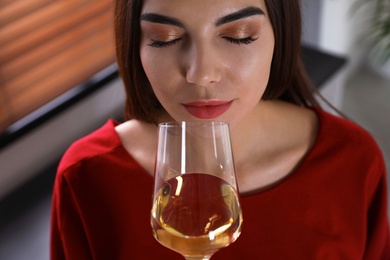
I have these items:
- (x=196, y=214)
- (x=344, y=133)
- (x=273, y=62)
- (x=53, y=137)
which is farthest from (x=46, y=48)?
(x=196, y=214)

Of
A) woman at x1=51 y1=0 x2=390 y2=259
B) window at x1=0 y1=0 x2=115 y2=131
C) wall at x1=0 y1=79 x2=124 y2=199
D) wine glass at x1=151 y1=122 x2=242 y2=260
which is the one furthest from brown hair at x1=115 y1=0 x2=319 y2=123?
wall at x1=0 y1=79 x2=124 y2=199

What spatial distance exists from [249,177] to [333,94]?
1.28m

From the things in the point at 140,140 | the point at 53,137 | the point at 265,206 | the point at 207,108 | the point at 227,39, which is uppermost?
the point at 227,39

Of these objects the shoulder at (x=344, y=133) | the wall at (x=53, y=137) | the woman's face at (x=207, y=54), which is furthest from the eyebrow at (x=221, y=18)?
the wall at (x=53, y=137)

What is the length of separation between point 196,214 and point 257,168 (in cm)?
38

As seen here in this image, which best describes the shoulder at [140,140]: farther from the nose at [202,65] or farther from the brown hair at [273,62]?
the nose at [202,65]

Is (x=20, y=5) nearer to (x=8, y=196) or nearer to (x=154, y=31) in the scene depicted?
(x=8, y=196)

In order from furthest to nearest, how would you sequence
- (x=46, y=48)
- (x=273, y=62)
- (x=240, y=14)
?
(x=46, y=48) → (x=273, y=62) → (x=240, y=14)

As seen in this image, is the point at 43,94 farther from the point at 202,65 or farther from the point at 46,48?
the point at 202,65

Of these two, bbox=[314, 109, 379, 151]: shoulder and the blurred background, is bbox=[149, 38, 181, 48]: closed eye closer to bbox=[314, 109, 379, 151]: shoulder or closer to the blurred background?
bbox=[314, 109, 379, 151]: shoulder

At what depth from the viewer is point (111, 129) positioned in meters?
1.00

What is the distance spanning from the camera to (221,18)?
0.71 metres

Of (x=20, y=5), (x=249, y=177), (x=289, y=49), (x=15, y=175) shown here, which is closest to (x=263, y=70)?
(x=289, y=49)

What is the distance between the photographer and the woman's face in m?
0.71
